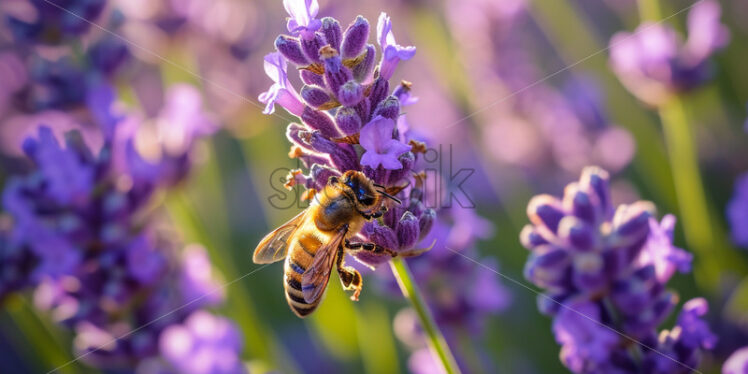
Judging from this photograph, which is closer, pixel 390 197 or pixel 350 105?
pixel 350 105

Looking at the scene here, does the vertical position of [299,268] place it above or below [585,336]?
above

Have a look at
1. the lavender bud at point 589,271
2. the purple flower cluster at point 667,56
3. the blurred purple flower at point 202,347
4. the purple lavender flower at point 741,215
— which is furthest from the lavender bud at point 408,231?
the purple flower cluster at point 667,56

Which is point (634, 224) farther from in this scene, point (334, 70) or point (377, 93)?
point (334, 70)

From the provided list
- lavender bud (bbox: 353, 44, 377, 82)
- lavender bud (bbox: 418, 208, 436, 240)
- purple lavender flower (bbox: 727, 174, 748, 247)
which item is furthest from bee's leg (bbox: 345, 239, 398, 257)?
purple lavender flower (bbox: 727, 174, 748, 247)

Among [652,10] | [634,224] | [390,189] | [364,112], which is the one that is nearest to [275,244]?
[390,189]

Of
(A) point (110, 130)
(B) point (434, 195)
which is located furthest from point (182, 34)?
(B) point (434, 195)

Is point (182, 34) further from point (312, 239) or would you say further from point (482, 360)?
point (482, 360)

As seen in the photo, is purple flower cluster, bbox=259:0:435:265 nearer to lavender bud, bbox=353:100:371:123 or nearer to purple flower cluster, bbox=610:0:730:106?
lavender bud, bbox=353:100:371:123

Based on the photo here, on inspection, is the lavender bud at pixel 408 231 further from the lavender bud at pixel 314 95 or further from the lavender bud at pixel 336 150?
the lavender bud at pixel 314 95

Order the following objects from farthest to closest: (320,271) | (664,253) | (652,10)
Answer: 1. (652,10)
2. (320,271)
3. (664,253)
